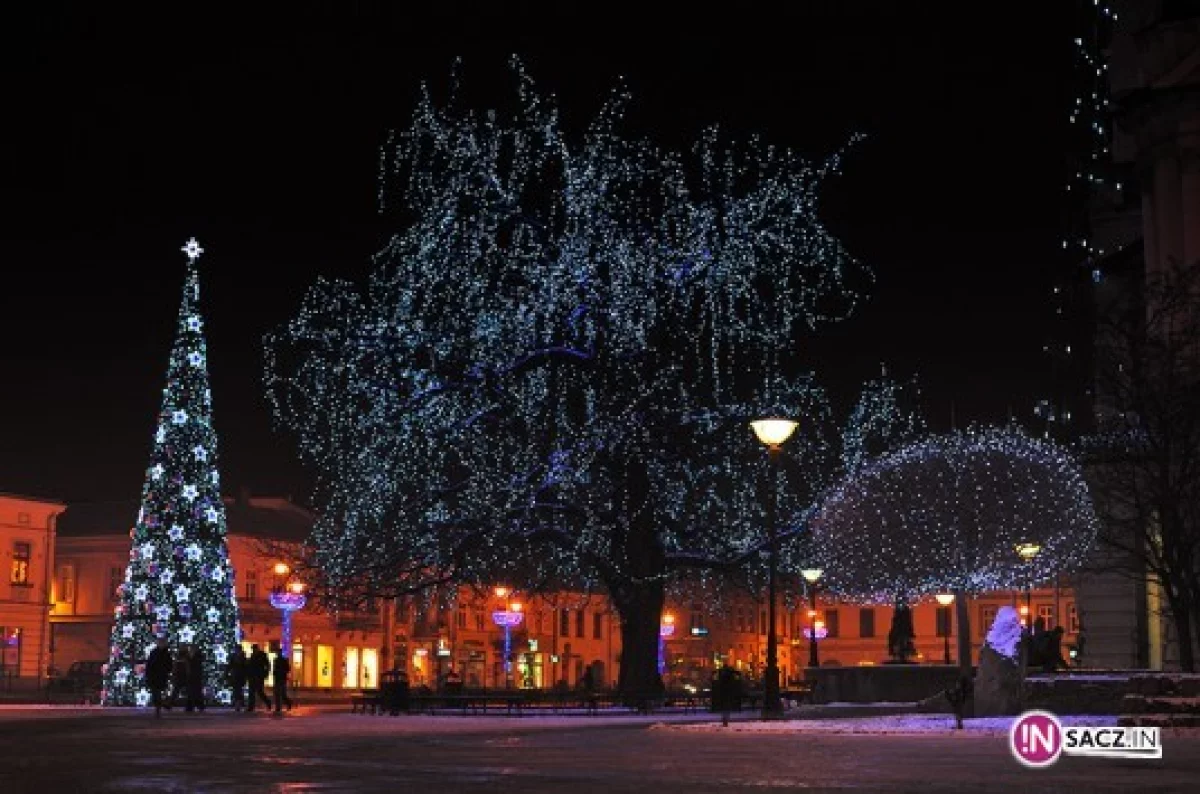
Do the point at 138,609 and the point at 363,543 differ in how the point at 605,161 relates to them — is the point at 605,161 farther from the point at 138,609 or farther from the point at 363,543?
the point at 138,609

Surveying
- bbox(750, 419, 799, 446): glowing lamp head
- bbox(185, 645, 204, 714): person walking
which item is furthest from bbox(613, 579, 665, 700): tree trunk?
bbox(750, 419, 799, 446): glowing lamp head

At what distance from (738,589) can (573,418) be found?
6.43 meters

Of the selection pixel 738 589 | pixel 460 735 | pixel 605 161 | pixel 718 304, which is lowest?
pixel 460 735

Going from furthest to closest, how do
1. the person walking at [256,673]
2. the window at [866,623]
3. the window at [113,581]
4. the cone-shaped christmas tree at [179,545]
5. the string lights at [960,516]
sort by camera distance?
the window at [866,623] < the window at [113,581] < the cone-shaped christmas tree at [179,545] < the person walking at [256,673] < the string lights at [960,516]

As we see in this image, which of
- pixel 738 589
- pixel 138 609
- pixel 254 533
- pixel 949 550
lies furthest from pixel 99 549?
pixel 949 550

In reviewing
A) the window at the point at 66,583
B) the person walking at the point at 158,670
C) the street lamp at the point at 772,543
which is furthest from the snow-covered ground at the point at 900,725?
the window at the point at 66,583

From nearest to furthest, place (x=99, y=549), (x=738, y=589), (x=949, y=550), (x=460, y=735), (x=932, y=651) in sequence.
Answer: (x=460, y=735), (x=949, y=550), (x=738, y=589), (x=99, y=549), (x=932, y=651)

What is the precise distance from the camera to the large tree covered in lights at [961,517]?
3234 cm

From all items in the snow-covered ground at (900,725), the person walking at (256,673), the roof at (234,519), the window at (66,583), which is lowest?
the snow-covered ground at (900,725)

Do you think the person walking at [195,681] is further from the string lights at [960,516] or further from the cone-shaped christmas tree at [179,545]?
the string lights at [960,516]

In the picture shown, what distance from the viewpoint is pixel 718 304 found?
37688 millimetres

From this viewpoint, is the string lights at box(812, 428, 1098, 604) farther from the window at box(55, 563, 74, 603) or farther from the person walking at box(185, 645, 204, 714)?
the window at box(55, 563, 74, 603)

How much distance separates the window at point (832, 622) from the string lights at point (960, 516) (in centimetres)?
9306

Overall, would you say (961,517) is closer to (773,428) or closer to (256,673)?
(773,428)
